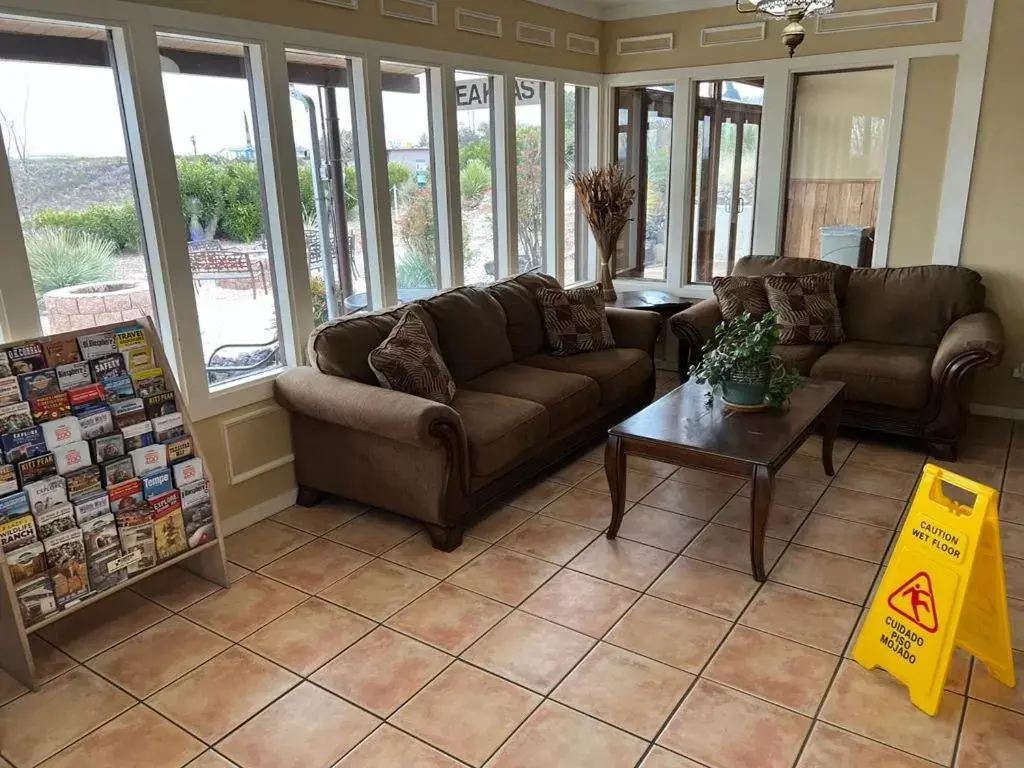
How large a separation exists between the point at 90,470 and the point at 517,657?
61.4 inches

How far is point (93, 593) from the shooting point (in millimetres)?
2553

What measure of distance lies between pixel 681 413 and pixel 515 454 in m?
0.76

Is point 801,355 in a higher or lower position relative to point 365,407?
lower

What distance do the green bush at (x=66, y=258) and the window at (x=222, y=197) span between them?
346mm

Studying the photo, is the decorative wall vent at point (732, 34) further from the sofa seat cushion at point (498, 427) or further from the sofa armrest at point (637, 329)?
the sofa seat cushion at point (498, 427)

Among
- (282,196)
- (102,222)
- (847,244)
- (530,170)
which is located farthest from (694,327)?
(102,222)

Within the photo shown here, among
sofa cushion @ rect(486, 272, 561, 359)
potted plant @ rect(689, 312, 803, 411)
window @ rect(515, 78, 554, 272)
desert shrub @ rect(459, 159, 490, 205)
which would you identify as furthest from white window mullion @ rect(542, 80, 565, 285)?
potted plant @ rect(689, 312, 803, 411)

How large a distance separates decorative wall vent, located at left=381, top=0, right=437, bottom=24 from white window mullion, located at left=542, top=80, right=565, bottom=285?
1.29 m

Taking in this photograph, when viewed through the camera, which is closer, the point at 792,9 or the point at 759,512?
the point at 792,9

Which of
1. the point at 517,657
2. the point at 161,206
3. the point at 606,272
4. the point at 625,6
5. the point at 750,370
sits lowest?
the point at 517,657

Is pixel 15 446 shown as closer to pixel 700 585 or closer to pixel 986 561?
pixel 700 585

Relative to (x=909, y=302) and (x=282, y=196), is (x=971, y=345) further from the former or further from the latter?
(x=282, y=196)

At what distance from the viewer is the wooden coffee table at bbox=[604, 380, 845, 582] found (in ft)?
9.26

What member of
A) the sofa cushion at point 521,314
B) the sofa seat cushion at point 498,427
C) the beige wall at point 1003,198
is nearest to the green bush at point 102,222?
the sofa seat cushion at point 498,427
